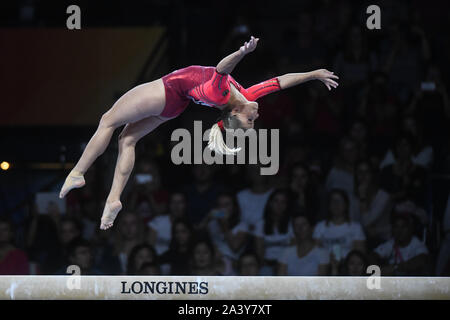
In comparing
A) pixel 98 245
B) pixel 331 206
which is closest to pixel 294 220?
pixel 331 206

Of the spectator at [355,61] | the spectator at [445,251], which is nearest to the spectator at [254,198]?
the spectator at [355,61]

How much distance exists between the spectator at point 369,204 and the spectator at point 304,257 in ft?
1.46

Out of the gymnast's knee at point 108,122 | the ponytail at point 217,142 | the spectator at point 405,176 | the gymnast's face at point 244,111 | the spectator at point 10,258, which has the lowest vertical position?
the spectator at point 10,258

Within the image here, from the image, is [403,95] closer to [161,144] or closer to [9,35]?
[161,144]

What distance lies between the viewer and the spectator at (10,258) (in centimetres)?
535

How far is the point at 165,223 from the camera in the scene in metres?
5.60

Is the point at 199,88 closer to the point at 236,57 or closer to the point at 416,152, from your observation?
the point at 236,57

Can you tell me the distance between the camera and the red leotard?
3953 millimetres

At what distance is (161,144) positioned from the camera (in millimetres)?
6156

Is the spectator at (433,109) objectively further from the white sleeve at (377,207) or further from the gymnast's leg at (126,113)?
the gymnast's leg at (126,113)

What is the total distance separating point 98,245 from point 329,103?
7.80ft

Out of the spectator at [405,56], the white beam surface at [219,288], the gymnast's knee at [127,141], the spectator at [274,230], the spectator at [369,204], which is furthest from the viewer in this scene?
the spectator at [405,56]

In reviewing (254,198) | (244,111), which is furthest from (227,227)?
(244,111)

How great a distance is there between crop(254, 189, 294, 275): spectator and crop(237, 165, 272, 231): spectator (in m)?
0.14
